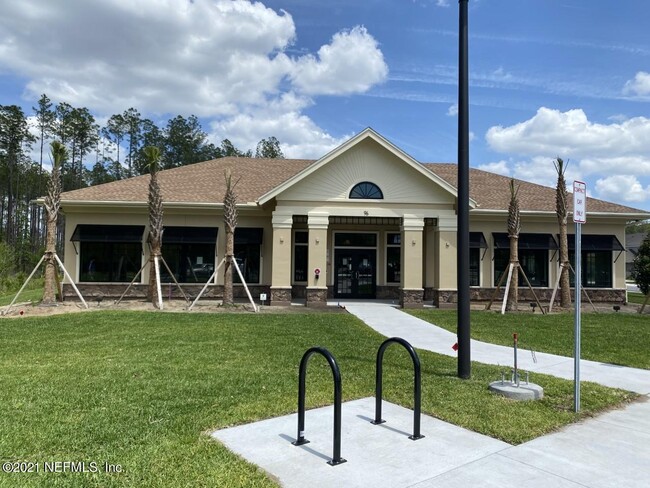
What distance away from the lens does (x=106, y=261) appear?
65.7 ft

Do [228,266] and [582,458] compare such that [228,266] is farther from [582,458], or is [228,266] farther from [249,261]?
[582,458]

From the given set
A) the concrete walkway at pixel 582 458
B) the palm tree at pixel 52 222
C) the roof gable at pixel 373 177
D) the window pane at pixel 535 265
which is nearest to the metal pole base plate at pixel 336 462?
the concrete walkway at pixel 582 458

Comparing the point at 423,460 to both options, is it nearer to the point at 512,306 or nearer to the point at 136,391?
the point at 136,391

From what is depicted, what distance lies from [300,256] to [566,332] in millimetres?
11518

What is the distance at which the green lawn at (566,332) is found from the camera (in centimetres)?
1002

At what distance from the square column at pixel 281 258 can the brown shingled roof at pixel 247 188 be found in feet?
9.50

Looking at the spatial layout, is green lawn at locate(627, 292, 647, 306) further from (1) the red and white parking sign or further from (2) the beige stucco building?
(1) the red and white parking sign

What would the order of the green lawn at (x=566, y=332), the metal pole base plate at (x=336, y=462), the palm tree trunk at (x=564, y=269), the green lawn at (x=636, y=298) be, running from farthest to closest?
the green lawn at (x=636, y=298)
the palm tree trunk at (x=564, y=269)
the green lawn at (x=566, y=332)
the metal pole base plate at (x=336, y=462)

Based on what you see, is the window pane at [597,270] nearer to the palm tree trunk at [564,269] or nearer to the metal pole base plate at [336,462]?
the palm tree trunk at [564,269]

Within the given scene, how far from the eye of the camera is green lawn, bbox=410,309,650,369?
32.9 feet

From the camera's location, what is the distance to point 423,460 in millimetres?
4375

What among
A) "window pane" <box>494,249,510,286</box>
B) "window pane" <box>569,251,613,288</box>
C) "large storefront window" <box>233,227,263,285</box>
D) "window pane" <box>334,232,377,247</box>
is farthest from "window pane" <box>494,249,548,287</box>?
"large storefront window" <box>233,227,263,285</box>

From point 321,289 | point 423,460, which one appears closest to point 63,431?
point 423,460

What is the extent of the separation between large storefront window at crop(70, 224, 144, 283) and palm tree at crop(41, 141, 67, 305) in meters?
2.60
